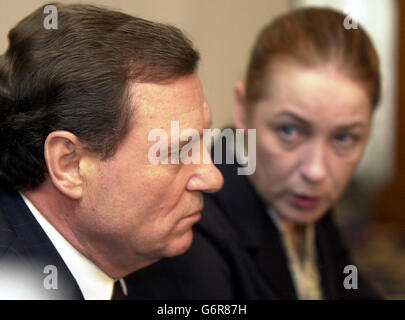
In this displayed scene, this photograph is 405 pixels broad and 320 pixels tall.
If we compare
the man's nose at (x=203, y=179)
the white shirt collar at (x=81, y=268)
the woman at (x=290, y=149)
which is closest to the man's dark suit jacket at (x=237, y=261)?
the woman at (x=290, y=149)

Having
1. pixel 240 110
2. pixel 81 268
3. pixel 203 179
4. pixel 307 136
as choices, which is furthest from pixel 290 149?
pixel 81 268

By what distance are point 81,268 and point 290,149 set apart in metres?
0.51

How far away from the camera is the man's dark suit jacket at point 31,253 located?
68cm

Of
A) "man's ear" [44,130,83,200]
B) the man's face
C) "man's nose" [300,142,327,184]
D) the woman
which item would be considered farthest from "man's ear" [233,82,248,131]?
"man's ear" [44,130,83,200]

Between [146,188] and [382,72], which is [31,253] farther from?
[382,72]

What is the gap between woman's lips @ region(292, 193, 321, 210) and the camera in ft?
3.66

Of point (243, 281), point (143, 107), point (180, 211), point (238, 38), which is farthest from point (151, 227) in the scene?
point (238, 38)

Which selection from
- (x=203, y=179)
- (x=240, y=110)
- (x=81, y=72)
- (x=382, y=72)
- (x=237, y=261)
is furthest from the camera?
(x=382, y=72)

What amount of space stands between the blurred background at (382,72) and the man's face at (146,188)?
0.11 metres

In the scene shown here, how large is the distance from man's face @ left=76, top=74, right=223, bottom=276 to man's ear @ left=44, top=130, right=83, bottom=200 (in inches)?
0.6

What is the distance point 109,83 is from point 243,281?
533mm

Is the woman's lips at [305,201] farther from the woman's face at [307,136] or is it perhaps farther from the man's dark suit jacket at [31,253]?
the man's dark suit jacket at [31,253]

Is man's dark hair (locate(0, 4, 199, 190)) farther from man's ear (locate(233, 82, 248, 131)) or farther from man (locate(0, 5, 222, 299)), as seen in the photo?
man's ear (locate(233, 82, 248, 131))

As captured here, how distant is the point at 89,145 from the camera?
67 cm
